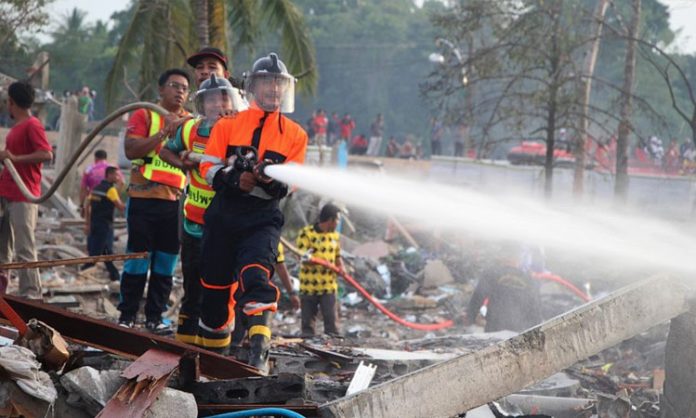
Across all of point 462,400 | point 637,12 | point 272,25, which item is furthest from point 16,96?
point 637,12

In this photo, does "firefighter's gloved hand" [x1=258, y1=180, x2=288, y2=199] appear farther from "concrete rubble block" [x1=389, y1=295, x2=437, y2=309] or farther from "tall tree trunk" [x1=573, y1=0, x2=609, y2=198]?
"tall tree trunk" [x1=573, y1=0, x2=609, y2=198]

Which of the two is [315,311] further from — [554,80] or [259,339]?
[554,80]

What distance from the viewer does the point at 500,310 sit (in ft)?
37.7

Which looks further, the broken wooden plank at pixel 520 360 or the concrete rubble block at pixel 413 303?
the concrete rubble block at pixel 413 303

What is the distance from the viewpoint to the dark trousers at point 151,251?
304 inches

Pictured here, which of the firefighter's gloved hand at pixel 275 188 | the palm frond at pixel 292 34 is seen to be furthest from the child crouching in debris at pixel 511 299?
the palm frond at pixel 292 34

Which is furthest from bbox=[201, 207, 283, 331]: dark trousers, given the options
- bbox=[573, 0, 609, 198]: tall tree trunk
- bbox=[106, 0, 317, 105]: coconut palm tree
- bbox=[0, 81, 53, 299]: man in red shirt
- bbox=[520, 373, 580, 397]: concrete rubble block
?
bbox=[573, 0, 609, 198]: tall tree trunk

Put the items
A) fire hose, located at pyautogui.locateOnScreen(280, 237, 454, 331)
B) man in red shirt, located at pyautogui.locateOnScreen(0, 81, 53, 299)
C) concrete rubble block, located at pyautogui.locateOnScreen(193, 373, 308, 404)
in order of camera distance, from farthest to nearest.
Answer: fire hose, located at pyautogui.locateOnScreen(280, 237, 454, 331)
man in red shirt, located at pyautogui.locateOnScreen(0, 81, 53, 299)
concrete rubble block, located at pyautogui.locateOnScreen(193, 373, 308, 404)

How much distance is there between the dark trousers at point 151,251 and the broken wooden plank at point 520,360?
347 cm

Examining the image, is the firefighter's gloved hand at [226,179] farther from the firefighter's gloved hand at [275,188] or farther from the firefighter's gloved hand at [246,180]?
the firefighter's gloved hand at [275,188]

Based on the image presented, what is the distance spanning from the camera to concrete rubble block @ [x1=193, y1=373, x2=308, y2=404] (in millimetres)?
4883

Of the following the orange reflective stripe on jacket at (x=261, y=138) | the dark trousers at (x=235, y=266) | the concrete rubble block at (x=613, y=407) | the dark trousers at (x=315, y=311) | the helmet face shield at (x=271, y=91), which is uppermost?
the helmet face shield at (x=271, y=91)

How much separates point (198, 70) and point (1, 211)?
275 centimetres

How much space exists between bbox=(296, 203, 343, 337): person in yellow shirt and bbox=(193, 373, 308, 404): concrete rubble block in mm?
5990
